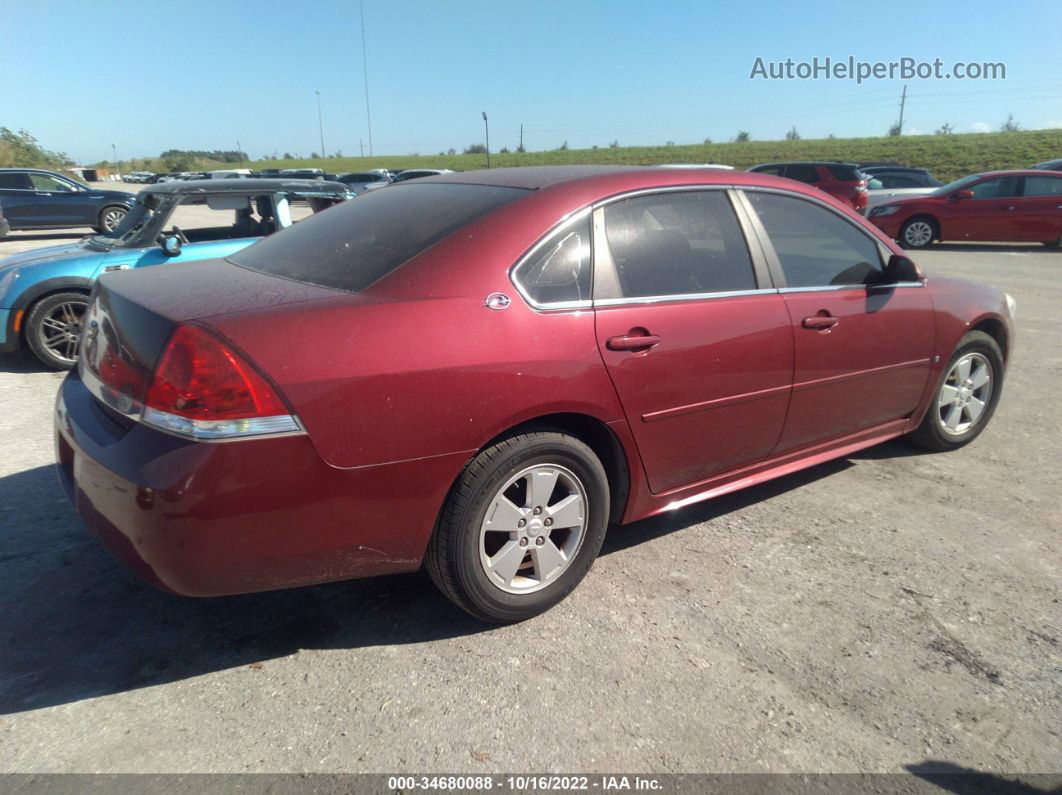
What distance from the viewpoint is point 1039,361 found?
6.63 metres

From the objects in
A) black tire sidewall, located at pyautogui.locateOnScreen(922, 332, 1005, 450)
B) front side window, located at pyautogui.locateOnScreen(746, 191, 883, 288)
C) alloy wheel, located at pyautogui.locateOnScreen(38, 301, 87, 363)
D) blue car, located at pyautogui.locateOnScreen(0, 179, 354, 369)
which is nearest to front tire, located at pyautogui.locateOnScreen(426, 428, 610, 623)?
front side window, located at pyautogui.locateOnScreen(746, 191, 883, 288)

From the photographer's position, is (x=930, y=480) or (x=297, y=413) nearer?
(x=297, y=413)

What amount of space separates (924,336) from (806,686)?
2310mm

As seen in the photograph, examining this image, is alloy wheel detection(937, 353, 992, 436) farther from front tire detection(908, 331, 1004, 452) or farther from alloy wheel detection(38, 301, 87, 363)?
alloy wheel detection(38, 301, 87, 363)

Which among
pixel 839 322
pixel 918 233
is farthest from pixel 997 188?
pixel 839 322

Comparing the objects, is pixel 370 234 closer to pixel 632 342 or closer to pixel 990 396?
pixel 632 342

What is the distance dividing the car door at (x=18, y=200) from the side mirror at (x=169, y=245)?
14.1 m

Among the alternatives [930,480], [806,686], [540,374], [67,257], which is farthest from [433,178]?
[67,257]

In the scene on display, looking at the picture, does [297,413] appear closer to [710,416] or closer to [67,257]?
[710,416]

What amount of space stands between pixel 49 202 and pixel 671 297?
18399mm

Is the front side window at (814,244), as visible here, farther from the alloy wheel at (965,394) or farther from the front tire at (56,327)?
the front tire at (56,327)

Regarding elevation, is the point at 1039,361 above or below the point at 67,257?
below

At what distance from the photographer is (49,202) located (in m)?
17.1

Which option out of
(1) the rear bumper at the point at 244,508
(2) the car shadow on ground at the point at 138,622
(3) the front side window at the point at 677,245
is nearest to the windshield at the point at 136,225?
(2) the car shadow on ground at the point at 138,622
